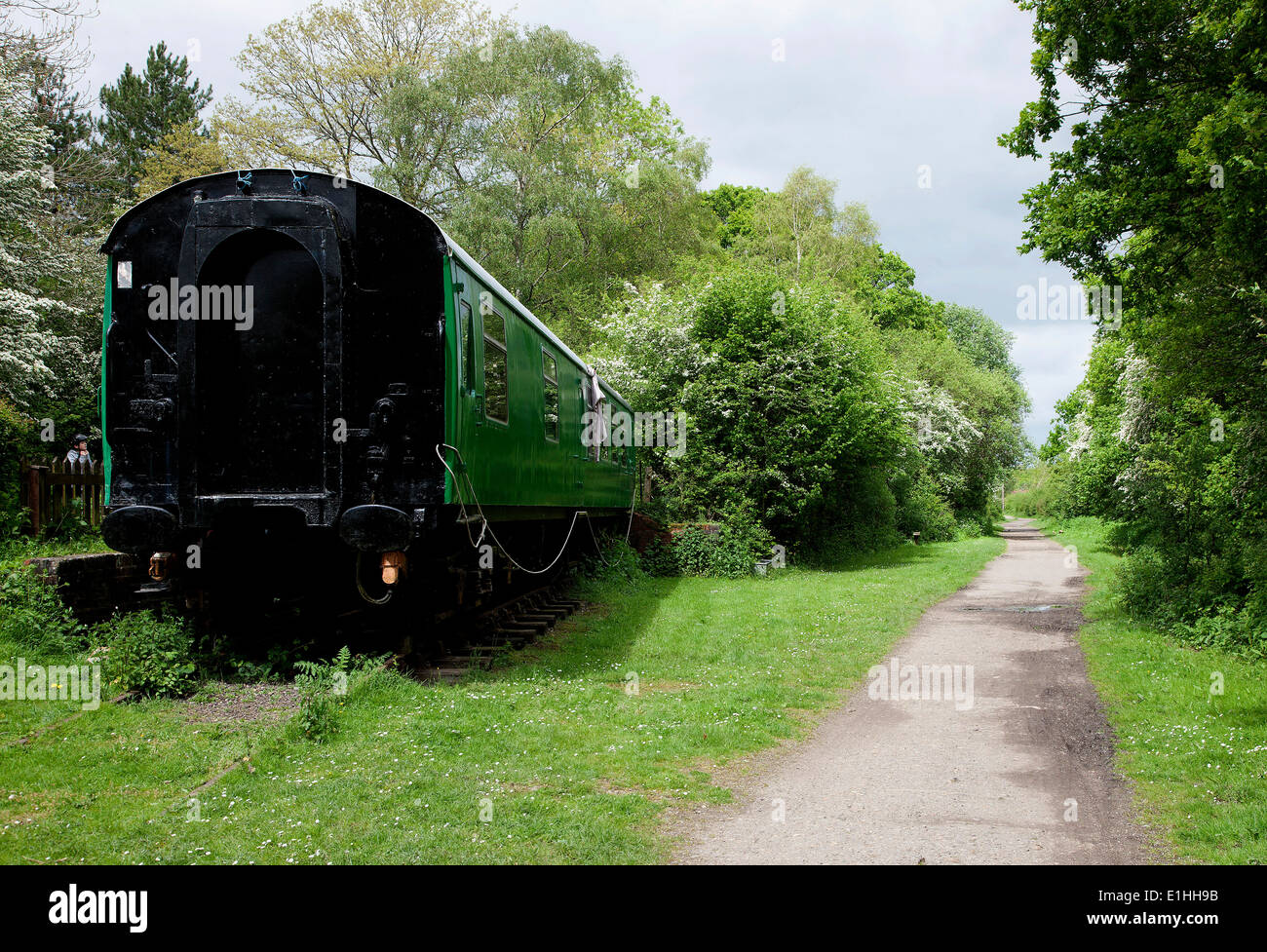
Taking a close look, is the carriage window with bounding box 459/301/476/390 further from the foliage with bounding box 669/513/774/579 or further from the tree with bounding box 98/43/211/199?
the tree with bounding box 98/43/211/199

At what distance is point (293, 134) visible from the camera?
32.0 m

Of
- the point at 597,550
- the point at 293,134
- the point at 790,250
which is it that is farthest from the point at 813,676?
the point at 790,250

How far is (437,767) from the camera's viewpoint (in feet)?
19.8

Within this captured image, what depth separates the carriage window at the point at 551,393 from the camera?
39.7ft

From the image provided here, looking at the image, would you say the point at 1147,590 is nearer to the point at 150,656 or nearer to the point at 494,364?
the point at 494,364

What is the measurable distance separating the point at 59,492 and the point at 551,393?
6349mm

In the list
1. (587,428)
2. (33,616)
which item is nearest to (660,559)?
(587,428)

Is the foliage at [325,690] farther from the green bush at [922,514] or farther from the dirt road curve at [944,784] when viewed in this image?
the green bush at [922,514]

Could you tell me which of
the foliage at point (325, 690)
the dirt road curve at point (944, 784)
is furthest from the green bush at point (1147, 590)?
the foliage at point (325, 690)

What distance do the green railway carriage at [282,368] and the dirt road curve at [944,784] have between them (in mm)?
3559

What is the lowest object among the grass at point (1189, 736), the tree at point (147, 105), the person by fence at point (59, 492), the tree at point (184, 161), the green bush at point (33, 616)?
the grass at point (1189, 736)

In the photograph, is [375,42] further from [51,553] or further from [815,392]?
[51,553]

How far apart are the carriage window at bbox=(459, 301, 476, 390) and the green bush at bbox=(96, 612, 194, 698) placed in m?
A: 3.22
